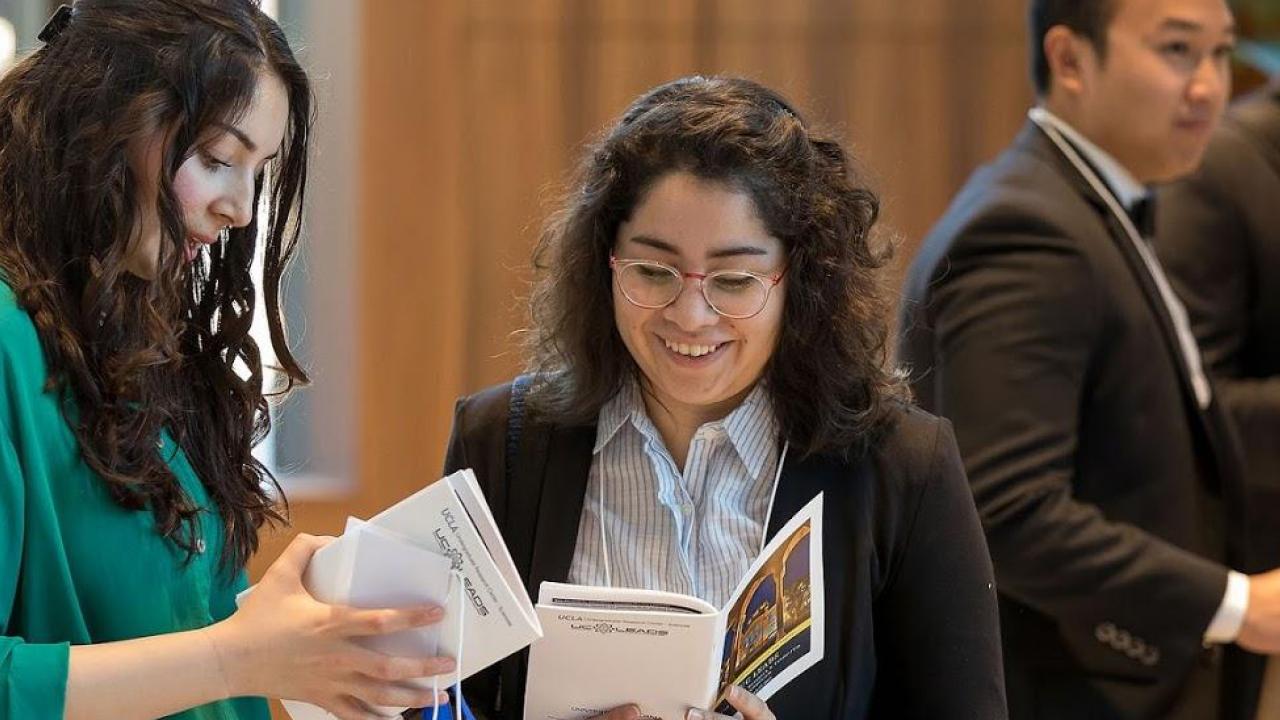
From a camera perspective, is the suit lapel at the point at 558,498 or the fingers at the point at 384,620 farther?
the suit lapel at the point at 558,498

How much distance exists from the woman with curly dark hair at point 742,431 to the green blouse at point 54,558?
507 millimetres

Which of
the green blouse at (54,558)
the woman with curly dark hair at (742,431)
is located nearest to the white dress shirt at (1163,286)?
the woman with curly dark hair at (742,431)

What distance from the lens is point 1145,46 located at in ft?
9.73

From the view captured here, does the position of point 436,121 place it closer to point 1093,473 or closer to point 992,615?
point 1093,473

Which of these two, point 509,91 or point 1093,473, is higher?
point 509,91

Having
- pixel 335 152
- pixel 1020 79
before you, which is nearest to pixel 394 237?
pixel 335 152

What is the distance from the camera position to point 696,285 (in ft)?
6.79

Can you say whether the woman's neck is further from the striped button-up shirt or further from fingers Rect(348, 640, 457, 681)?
fingers Rect(348, 640, 457, 681)

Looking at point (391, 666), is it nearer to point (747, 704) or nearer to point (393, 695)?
point (393, 695)

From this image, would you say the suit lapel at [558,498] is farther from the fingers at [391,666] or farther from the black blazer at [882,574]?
the fingers at [391,666]

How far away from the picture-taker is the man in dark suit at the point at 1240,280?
3.15 m

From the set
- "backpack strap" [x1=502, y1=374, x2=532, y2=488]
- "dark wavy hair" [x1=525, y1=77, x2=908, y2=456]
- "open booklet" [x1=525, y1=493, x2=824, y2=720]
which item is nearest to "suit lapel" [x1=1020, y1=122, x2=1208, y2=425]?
"dark wavy hair" [x1=525, y1=77, x2=908, y2=456]

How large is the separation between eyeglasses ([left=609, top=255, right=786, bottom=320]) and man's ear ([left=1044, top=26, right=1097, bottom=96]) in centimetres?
117

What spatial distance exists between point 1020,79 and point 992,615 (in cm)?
349
